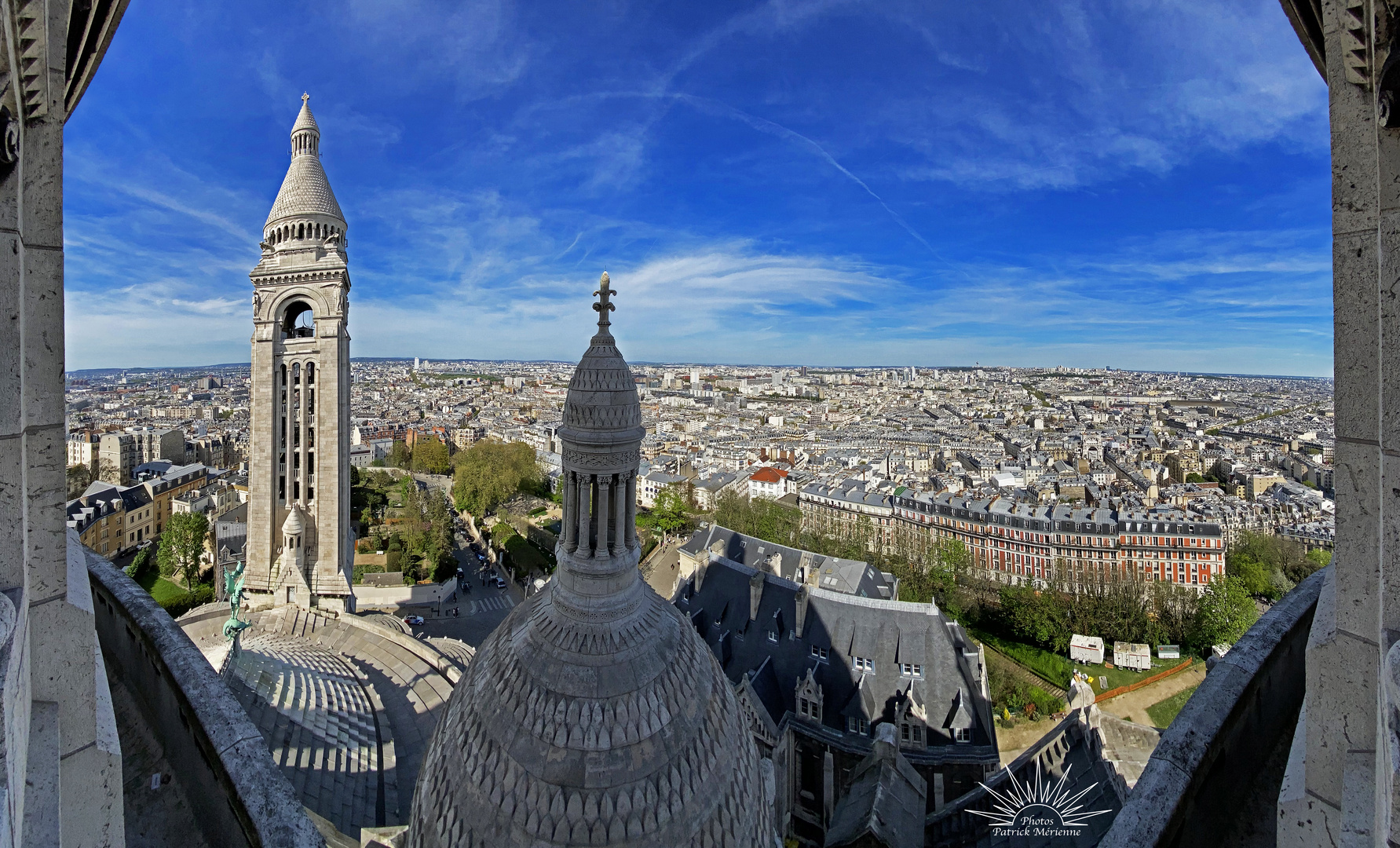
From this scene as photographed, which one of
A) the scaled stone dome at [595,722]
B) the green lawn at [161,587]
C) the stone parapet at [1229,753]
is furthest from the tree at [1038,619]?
the green lawn at [161,587]

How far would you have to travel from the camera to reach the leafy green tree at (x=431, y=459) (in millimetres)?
53781

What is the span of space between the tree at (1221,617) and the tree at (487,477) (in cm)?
3723

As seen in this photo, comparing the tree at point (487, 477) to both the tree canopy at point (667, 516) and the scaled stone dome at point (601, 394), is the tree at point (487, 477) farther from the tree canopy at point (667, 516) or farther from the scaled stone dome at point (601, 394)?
the scaled stone dome at point (601, 394)

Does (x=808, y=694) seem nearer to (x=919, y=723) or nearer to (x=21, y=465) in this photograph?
(x=919, y=723)

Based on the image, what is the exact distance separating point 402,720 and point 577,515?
348 inches

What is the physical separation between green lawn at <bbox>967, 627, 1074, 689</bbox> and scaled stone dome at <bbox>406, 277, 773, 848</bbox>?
21.1 m

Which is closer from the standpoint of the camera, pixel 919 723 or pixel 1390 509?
pixel 1390 509

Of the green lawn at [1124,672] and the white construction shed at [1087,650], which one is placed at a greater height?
the white construction shed at [1087,650]

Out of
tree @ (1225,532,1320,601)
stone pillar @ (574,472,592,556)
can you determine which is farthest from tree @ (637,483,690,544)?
stone pillar @ (574,472,592,556)

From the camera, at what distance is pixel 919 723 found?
43.6 ft

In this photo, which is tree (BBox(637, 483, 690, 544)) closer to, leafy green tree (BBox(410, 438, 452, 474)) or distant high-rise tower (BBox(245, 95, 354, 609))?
distant high-rise tower (BBox(245, 95, 354, 609))

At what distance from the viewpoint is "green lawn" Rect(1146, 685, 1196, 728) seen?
17.4 meters

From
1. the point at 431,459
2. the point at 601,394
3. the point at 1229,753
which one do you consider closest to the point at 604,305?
the point at 601,394

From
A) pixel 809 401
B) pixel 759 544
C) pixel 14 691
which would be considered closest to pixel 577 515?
pixel 14 691
